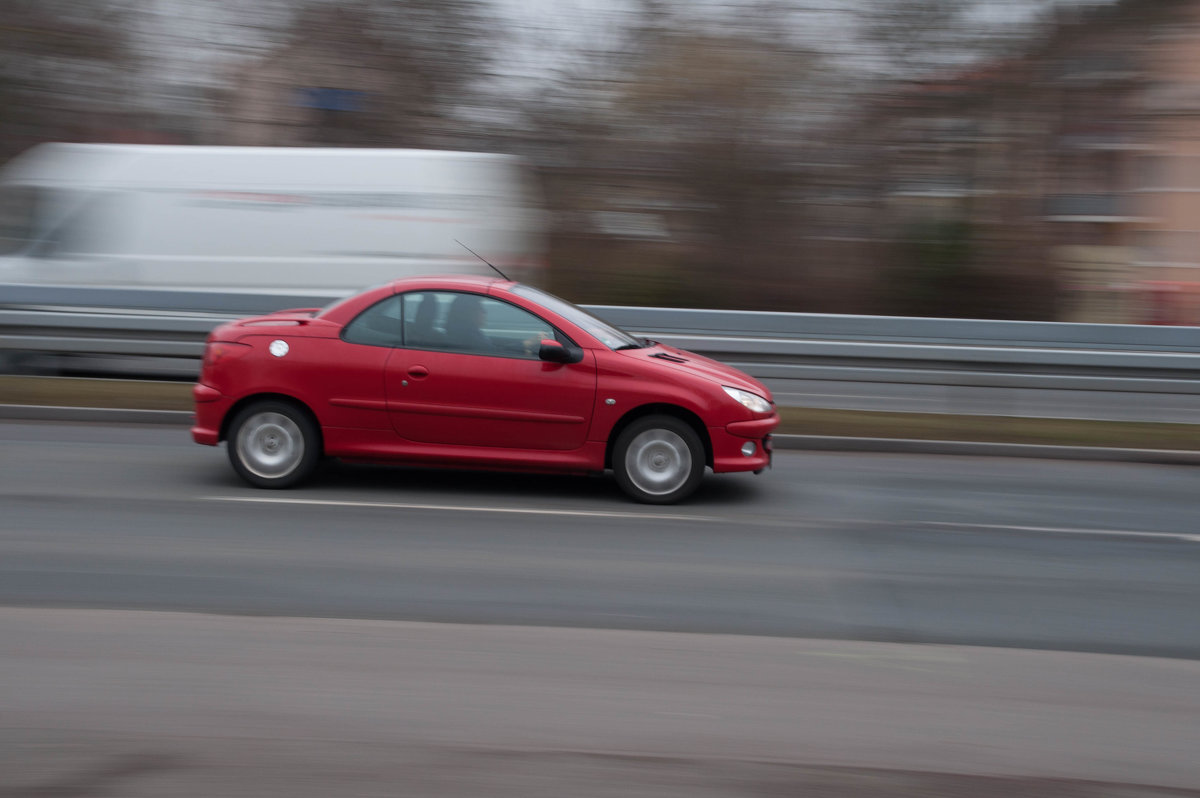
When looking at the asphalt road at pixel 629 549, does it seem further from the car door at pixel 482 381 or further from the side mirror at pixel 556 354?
the side mirror at pixel 556 354

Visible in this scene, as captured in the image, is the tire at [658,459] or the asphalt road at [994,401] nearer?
the tire at [658,459]

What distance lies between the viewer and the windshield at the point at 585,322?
27.5ft

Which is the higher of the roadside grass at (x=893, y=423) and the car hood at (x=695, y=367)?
the car hood at (x=695, y=367)

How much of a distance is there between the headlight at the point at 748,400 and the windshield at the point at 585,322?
2.62ft

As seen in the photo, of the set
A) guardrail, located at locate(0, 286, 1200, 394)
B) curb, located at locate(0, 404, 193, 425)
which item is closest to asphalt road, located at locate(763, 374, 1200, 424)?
guardrail, located at locate(0, 286, 1200, 394)

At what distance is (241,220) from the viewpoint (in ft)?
46.6

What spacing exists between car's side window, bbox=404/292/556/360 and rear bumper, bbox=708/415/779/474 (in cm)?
133

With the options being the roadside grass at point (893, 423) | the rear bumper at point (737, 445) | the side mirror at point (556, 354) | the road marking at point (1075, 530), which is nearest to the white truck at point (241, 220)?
the roadside grass at point (893, 423)

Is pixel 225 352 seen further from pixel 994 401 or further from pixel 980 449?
pixel 994 401

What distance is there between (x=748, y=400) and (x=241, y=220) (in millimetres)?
8214

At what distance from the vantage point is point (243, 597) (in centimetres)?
566

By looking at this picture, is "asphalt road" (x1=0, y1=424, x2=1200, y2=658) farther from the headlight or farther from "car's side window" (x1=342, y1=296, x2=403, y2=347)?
"car's side window" (x1=342, y1=296, x2=403, y2=347)

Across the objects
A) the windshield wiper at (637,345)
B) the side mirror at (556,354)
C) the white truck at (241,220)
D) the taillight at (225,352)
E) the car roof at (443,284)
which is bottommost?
the taillight at (225,352)

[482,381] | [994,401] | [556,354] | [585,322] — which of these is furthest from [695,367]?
[994,401]
